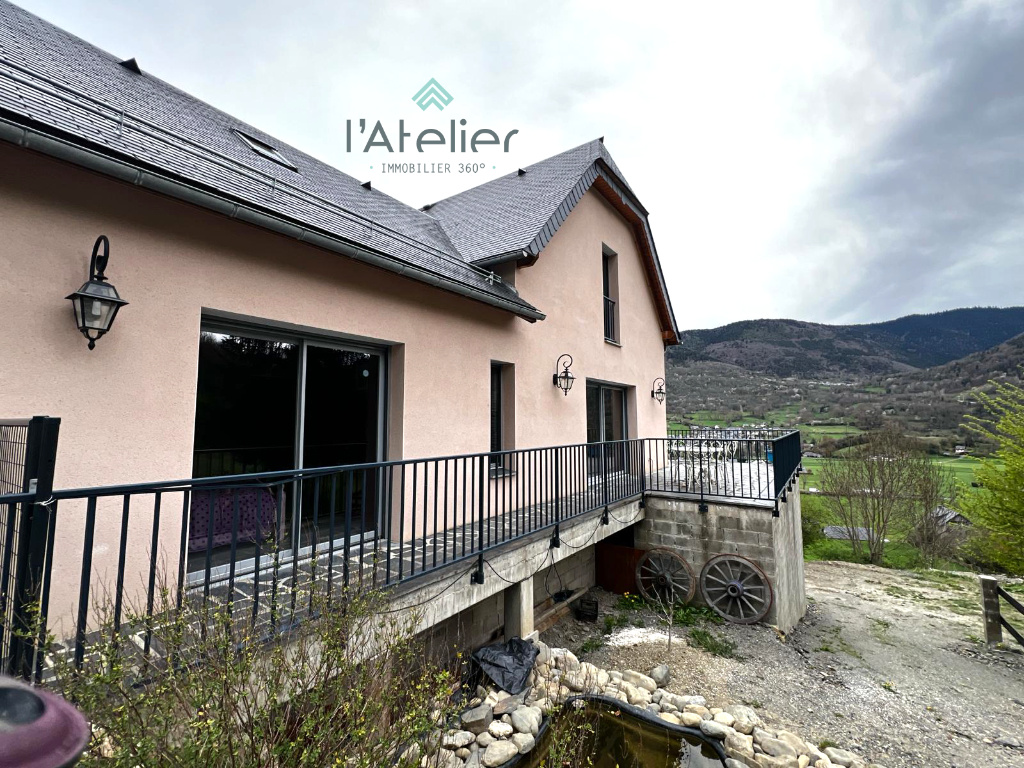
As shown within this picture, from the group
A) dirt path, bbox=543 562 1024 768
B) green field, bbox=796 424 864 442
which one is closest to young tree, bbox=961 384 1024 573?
dirt path, bbox=543 562 1024 768

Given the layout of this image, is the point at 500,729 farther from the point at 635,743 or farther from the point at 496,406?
the point at 496,406

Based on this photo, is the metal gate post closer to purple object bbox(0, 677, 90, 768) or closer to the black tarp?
purple object bbox(0, 677, 90, 768)

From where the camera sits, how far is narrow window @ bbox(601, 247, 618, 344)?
39.1 feet

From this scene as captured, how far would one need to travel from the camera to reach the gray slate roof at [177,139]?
12.6 ft

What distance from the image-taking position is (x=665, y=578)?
29.1 feet

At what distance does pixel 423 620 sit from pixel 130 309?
12.3 feet

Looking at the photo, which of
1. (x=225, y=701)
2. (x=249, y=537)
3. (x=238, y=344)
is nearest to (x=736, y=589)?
(x=249, y=537)

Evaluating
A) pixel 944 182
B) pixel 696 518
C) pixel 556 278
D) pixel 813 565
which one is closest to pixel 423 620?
pixel 696 518

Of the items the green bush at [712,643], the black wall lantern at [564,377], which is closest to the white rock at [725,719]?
the green bush at [712,643]

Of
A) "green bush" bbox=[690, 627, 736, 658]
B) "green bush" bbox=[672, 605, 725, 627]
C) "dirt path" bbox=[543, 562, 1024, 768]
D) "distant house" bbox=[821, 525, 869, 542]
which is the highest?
"green bush" bbox=[672, 605, 725, 627]

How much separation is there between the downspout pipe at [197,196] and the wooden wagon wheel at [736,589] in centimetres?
693

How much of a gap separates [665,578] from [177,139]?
9999mm

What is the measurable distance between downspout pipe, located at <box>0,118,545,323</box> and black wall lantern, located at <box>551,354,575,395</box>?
348 cm

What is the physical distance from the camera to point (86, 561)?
7.57 feet
